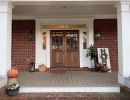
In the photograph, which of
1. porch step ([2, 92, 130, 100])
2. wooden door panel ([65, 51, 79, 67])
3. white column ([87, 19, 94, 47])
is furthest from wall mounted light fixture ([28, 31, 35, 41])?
porch step ([2, 92, 130, 100])

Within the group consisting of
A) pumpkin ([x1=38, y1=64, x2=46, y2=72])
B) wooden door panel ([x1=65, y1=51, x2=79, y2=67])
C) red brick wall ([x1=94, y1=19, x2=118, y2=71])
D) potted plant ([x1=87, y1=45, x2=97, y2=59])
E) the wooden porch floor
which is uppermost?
red brick wall ([x1=94, y1=19, x2=118, y2=71])

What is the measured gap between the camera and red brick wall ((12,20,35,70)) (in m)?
9.30

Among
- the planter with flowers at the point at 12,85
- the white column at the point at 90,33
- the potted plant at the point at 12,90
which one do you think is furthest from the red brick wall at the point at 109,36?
the potted plant at the point at 12,90

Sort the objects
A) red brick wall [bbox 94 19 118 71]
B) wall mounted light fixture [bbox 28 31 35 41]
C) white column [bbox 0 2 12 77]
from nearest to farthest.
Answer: white column [bbox 0 2 12 77] < wall mounted light fixture [bbox 28 31 35 41] < red brick wall [bbox 94 19 118 71]

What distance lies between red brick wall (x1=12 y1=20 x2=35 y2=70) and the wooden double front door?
3.20 ft

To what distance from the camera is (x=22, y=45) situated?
30.6 feet

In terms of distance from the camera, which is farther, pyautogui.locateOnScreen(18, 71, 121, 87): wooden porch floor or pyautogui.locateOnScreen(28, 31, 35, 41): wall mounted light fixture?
pyautogui.locateOnScreen(28, 31, 35, 41): wall mounted light fixture

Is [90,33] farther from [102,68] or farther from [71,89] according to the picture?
[71,89]

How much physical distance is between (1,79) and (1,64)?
0.44 meters

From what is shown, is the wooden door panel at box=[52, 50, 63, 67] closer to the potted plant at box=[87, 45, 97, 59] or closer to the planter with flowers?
the potted plant at box=[87, 45, 97, 59]

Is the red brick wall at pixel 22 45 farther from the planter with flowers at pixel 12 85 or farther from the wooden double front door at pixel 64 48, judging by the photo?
the planter with flowers at pixel 12 85

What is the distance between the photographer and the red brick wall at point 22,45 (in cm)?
930

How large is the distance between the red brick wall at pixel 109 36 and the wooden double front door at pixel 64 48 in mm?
1017

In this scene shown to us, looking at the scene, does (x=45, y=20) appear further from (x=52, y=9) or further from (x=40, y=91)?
(x=40, y=91)
